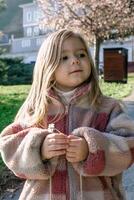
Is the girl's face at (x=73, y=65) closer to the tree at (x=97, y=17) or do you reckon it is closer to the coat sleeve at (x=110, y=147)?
the coat sleeve at (x=110, y=147)

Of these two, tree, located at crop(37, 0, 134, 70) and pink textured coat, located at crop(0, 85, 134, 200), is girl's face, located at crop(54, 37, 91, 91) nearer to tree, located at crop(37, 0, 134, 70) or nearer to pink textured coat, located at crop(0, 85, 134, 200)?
pink textured coat, located at crop(0, 85, 134, 200)

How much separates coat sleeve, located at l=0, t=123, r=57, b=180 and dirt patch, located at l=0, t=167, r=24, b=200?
2.88 metres

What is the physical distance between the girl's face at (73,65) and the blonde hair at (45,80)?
24mm

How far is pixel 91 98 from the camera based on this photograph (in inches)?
101

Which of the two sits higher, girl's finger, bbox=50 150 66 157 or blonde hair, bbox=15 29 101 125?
blonde hair, bbox=15 29 101 125

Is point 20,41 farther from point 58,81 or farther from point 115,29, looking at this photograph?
point 58,81

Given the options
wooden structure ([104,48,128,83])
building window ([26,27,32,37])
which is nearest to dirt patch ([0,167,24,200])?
wooden structure ([104,48,128,83])

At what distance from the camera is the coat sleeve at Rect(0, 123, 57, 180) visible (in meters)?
2.42

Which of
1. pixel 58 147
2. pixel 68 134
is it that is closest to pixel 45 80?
pixel 68 134

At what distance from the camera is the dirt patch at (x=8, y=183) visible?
5.45 metres

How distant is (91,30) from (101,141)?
2093 cm

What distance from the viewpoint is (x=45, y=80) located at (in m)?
2.59

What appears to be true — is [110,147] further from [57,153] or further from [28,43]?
[28,43]

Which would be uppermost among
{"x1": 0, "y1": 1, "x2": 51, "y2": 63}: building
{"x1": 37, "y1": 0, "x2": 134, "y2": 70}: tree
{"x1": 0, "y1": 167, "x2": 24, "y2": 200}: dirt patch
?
{"x1": 37, "y1": 0, "x2": 134, "y2": 70}: tree
